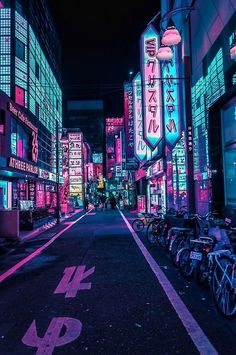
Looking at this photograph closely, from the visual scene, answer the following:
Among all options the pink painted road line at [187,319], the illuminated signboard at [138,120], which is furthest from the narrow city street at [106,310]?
the illuminated signboard at [138,120]

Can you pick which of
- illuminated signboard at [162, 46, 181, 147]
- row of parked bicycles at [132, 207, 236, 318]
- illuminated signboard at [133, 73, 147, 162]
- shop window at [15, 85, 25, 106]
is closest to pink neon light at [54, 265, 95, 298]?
row of parked bicycles at [132, 207, 236, 318]

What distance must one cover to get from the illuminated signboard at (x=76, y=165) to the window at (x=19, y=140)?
3803 centimetres

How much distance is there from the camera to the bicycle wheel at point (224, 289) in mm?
5125

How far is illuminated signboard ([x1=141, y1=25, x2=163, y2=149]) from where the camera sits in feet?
69.7

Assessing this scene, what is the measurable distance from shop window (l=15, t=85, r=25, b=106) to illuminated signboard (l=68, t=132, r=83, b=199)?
31.9 meters

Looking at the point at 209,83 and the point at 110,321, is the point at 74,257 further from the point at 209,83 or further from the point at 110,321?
the point at 209,83

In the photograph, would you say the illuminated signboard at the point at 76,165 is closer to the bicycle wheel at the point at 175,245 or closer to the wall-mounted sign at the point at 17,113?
the wall-mounted sign at the point at 17,113

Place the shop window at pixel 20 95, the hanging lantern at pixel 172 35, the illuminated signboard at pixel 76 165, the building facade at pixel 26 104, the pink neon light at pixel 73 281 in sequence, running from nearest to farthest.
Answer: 1. the pink neon light at pixel 73 281
2. the hanging lantern at pixel 172 35
3. the building facade at pixel 26 104
4. the shop window at pixel 20 95
5. the illuminated signboard at pixel 76 165

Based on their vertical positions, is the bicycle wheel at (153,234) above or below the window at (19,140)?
below

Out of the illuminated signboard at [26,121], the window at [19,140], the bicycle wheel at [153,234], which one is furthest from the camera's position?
the window at [19,140]

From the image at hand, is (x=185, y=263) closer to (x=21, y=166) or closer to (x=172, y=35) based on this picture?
(x=172, y=35)

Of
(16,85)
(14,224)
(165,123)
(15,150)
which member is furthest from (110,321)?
(16,85)

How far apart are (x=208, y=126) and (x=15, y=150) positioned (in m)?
17.3

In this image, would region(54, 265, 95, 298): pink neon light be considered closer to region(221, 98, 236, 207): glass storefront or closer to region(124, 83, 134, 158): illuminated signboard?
region(221, 98, 236, 207): glass storefront
